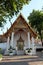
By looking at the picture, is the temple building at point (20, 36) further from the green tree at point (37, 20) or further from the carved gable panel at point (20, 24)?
the green tree at point (37, 20)

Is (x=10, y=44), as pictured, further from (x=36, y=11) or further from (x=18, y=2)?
(x=36, y=11)

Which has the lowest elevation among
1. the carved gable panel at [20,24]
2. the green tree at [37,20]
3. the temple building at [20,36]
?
the temple building at [20,36]

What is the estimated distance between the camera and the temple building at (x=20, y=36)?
36.7 m

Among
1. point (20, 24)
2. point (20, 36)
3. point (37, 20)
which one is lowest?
point (20, 36)

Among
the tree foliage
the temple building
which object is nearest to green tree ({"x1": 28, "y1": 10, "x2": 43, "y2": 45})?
the tree foliage

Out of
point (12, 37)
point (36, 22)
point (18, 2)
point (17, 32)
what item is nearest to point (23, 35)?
point (17, 32)

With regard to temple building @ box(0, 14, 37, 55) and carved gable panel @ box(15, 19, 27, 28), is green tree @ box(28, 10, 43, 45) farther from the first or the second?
carved gable panel @ box(15, 19, 27, 28)

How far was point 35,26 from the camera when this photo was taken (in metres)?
66.3

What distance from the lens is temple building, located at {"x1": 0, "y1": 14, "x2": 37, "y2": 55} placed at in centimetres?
3666

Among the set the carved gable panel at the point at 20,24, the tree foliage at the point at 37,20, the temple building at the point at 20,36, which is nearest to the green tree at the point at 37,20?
the tree foliage at the point at 37,20

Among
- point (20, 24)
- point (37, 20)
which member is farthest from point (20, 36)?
point (37, 20)

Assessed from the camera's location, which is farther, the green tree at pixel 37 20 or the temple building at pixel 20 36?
the green tree at pixel 37 20

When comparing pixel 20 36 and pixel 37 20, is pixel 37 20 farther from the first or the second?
pixel 20 36

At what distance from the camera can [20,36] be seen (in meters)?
39.8
